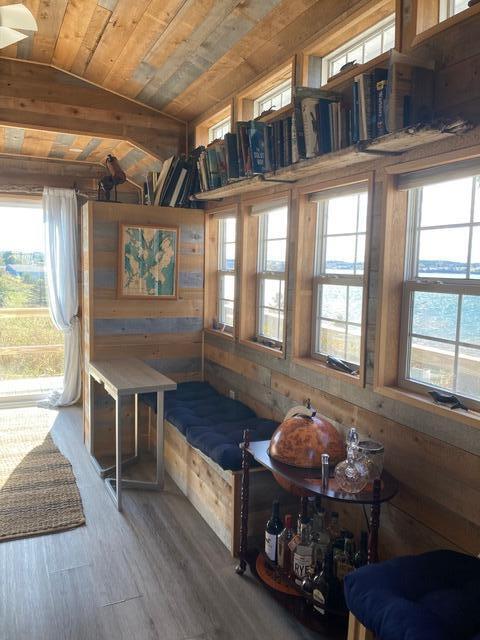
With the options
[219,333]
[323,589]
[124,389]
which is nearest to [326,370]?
[323,589]

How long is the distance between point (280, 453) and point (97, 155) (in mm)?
4081

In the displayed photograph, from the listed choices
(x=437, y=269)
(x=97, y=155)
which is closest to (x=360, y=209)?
(x=437, y=269)

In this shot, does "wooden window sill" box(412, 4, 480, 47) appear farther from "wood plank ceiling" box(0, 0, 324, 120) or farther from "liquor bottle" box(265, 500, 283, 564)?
"liquor bottle" box(265, 500, 283, 564)

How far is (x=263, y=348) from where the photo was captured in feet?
12.3

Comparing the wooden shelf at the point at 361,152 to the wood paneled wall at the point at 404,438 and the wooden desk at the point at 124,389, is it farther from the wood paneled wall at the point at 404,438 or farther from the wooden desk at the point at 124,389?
the wooden desk at the point at 124,389

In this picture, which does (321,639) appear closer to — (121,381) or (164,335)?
(121,381)

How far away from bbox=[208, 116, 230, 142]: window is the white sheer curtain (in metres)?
1.83

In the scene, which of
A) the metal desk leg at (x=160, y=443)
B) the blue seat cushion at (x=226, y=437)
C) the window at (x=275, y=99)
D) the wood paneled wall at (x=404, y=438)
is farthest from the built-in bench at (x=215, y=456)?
the window at (x=275, y=99)

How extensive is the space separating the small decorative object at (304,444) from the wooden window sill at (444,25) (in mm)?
1722

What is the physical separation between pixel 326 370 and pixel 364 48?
1.71 meters

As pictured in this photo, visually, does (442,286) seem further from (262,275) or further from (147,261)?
(147,261)

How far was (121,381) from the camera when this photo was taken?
3566mm

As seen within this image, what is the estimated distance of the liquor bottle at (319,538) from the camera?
99.3 inches

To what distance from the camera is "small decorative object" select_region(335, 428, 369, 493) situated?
224cm
